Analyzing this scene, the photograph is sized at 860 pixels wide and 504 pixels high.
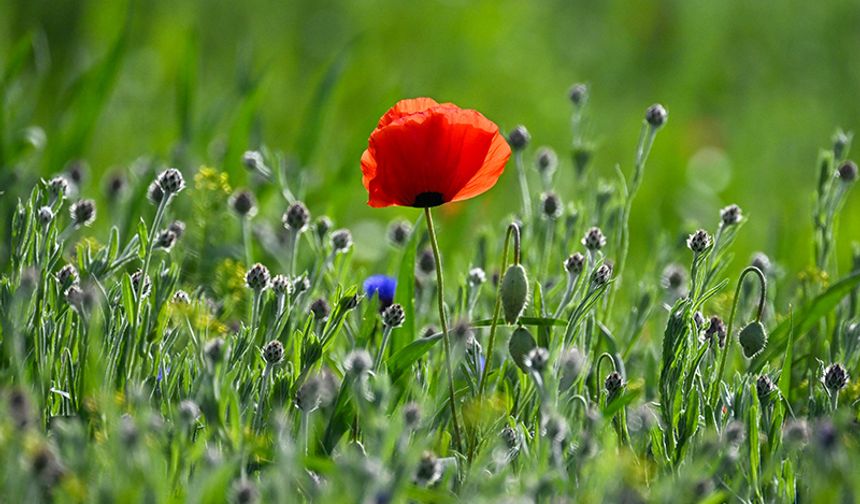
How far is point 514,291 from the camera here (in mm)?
1823

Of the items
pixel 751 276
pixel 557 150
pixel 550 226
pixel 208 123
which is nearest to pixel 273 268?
pixel 208 123

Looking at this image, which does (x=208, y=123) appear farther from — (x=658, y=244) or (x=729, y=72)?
(x=729, y=72)

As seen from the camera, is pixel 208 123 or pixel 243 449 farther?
pixel 208 123

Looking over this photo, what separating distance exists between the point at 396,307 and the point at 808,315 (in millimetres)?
844

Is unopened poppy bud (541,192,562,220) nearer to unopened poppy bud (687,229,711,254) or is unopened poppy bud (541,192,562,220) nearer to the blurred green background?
unopened poppy bud (687,229,711,254)

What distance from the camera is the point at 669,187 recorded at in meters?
4.23

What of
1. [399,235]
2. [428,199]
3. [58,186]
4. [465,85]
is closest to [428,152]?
[428,199]

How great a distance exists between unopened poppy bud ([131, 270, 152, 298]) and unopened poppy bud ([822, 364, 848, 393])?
3.51 feet

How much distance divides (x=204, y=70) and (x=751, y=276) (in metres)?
3.26

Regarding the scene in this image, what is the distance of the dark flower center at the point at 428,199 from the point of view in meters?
1.86

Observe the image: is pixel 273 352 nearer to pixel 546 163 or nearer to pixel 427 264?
pixel 427 264

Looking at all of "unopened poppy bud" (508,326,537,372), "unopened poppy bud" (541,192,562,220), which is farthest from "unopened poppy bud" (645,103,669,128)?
"unopened poppy bud" (508,326,537,372)

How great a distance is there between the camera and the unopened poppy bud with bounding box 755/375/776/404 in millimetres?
1821

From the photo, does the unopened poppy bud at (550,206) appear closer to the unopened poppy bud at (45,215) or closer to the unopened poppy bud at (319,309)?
the unopened poppy bud at (319,309)
